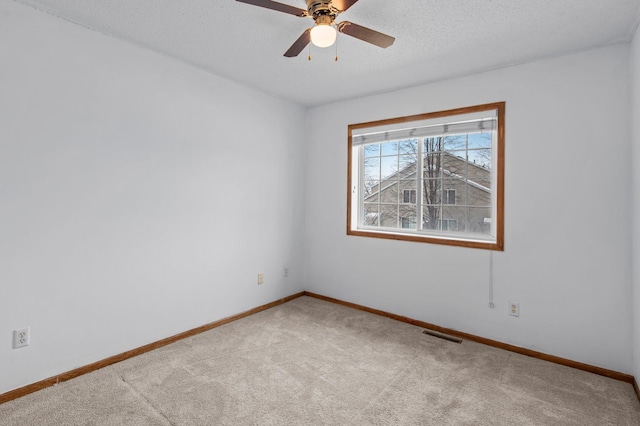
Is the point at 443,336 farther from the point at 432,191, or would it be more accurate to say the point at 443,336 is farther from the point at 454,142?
the point at 454,142

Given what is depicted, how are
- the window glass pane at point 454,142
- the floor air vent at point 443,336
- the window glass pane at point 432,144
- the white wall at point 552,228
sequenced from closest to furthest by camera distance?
the white wall at point 552,228, the floor air vent at point 443,336, the window glass pane at point 454,142, the window glass pane at point 432,144

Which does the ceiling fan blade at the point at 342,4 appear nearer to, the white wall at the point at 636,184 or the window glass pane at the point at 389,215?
the white wall at the point at 636,184

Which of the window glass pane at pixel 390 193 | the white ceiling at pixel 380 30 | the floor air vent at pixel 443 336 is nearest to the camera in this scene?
the white ceiling at pixel 380 30

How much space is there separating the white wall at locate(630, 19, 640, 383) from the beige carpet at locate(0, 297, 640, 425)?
34cm

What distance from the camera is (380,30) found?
2256 millimetres

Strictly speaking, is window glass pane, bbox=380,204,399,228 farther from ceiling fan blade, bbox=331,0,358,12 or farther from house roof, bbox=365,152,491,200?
ceiling fan blade, bbox=331,0,358,12

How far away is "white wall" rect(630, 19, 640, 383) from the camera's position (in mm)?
2129

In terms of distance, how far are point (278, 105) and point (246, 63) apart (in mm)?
974

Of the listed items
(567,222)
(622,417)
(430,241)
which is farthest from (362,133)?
(622,417)

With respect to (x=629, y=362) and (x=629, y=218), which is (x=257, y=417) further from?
(x=629, y=218)

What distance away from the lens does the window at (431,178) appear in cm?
297

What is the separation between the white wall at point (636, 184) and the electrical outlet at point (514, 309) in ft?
2.33

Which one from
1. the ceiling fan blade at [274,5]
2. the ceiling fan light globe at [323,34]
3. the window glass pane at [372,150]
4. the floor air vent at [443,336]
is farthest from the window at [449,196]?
the ceiling fan blade at [274,5]

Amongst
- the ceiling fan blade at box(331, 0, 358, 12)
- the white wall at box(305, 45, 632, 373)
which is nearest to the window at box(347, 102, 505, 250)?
the white wall at box(305, 45, 632, 373)
